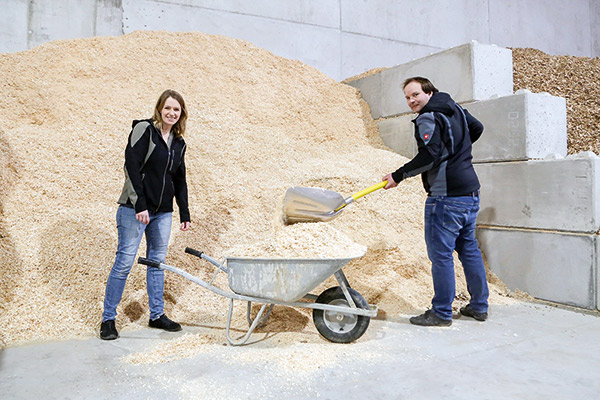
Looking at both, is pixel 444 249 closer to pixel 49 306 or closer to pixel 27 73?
pixel 49 306

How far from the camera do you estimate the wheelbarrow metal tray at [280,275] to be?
→ 7.71 ft

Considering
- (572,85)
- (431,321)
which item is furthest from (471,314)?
(572,85)

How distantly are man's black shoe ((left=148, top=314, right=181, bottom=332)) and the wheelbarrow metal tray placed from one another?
652mm

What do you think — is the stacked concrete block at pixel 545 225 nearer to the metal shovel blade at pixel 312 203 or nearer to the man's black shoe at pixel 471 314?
the man's black shoe at pixel 471 314

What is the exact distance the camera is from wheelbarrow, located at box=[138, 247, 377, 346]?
236 centimetres

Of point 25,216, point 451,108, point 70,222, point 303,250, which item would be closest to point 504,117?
point 451,108

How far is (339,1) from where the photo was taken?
289 inches

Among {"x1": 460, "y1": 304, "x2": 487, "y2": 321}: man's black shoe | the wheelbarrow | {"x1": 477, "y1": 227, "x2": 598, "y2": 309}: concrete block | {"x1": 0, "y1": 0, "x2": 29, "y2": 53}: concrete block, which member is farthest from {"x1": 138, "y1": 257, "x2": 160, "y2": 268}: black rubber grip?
{"x1": 0, "y1": 0, "x2": 29, "y2": 53}: concrete block

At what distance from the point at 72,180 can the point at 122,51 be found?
2185 millimetres

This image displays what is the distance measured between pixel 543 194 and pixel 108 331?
3221 mm

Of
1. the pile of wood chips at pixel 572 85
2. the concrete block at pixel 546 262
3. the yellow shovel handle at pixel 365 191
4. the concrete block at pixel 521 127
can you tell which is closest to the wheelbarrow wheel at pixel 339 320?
the yellow shovel handle at pixel 365 191

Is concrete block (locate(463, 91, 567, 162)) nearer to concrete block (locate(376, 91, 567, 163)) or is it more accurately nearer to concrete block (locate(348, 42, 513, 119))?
concrete block (locate(376, 91, 567, 163))

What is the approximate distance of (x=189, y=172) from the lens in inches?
166

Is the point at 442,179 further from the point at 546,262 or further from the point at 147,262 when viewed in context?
the point at 147,262
